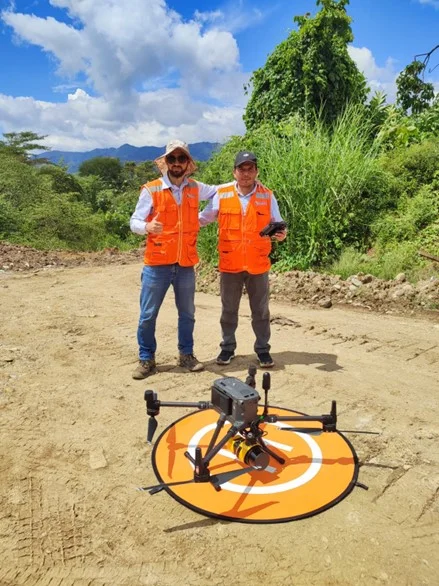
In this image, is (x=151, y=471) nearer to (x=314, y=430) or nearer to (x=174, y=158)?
(x=314, y=430)

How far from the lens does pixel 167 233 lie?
3.96m

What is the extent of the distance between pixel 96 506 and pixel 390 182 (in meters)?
7.82

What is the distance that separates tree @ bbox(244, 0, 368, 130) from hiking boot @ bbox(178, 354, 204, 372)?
354 inches

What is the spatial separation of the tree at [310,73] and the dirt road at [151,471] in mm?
8212

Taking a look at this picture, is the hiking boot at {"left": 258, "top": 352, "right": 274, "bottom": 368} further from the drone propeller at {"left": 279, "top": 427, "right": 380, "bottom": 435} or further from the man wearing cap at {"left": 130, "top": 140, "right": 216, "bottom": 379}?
the drone propeller at {"left": 279, "top": 427, "right": 380, "bottom": 435}

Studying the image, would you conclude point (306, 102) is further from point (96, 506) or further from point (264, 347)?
point (96, 506)

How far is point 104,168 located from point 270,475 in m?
42.9

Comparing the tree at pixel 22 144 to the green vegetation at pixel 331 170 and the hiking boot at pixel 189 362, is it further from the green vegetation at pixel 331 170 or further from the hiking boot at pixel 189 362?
the hiking boot at pixel 189 362

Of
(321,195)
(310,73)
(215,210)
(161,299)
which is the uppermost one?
(310,73)

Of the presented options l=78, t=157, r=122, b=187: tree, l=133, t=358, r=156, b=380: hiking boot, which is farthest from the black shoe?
l=78, t=157, r=122, b=187: tree

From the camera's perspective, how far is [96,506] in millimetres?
2449

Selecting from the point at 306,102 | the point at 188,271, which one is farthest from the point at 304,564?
the point at 306,102

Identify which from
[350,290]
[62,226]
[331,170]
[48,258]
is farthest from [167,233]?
[62,226]

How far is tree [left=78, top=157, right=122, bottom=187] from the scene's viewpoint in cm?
4112
